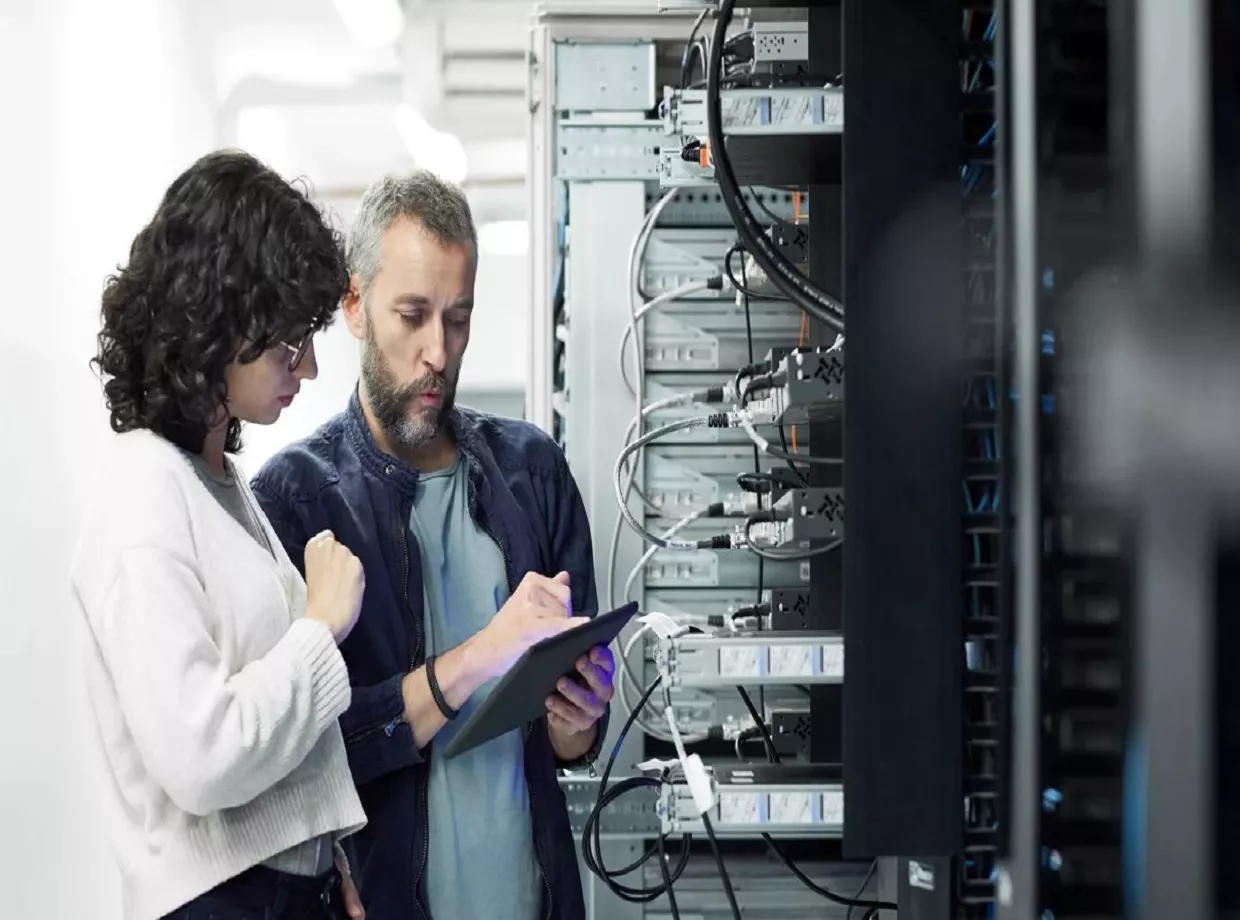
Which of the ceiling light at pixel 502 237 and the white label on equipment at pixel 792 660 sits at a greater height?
the ceiling light at pixel 502 237

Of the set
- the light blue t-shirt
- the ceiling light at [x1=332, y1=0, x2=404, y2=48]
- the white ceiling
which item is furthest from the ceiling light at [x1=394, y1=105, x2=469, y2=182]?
the light blue t-shirt

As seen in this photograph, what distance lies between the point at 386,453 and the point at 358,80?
153 inches

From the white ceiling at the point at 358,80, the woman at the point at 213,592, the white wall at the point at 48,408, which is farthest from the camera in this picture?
the white ceiling at the point at 358,80

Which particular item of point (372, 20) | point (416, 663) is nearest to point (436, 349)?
point (416, 663)

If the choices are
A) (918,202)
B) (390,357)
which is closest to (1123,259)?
(918,202)

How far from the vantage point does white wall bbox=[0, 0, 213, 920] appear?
209 centimetres

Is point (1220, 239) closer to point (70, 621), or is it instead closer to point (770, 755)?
point (770, 755)

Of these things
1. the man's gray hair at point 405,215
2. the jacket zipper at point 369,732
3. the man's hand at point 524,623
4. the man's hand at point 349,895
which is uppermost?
the man's gray hair at point 405,215

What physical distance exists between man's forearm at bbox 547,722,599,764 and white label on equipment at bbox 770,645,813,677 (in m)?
0.32

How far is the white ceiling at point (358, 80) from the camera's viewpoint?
4527mm

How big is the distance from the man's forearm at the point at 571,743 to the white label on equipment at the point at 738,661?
267 millimetres

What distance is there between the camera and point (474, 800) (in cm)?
138

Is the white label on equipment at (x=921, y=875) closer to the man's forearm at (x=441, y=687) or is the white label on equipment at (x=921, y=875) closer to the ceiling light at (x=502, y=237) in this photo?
the man's forearm at (x=441, y=687)

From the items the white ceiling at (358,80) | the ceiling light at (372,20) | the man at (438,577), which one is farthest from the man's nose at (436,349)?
the ceiling light at (372,20)
